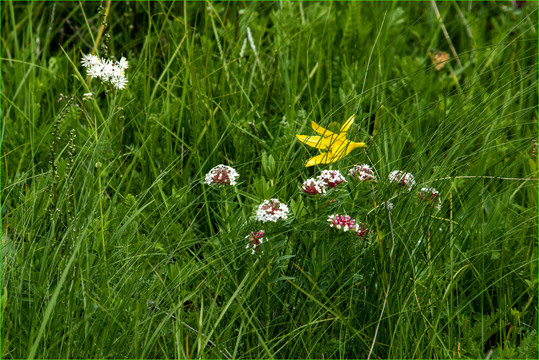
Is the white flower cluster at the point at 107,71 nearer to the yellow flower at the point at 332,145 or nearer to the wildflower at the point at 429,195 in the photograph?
the yellow flower at the point at 332,145

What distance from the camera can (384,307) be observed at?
1.44 m

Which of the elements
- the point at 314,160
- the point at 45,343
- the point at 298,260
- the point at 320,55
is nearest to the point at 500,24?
the point at 320,55

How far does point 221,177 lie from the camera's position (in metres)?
1.60

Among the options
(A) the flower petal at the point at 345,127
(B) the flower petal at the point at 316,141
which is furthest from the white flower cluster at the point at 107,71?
(A) the flower petal at the point at 345,127

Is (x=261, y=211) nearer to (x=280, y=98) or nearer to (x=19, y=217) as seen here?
(x=19, y=217)

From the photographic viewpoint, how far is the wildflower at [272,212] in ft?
4.59

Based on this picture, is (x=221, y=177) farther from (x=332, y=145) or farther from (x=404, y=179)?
(x=404, y=179)

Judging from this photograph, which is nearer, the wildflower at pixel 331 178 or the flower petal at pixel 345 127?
the wildflower at pixel 331 178

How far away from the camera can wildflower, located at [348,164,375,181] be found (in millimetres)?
1575

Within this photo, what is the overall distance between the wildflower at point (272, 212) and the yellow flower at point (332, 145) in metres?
0.25

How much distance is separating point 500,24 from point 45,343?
9.72 ft

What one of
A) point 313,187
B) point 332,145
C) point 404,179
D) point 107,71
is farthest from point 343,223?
point 107,71

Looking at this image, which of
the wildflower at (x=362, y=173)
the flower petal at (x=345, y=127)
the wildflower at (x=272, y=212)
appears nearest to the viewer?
the wildflower at (x=272, y=212)

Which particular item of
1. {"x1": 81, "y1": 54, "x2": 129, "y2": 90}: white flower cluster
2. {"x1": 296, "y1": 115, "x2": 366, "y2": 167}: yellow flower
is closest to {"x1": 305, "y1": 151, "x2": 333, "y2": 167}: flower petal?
{"x1": 296, "y1": 115, "x2": 366, "y2": 167}: yellow flower
